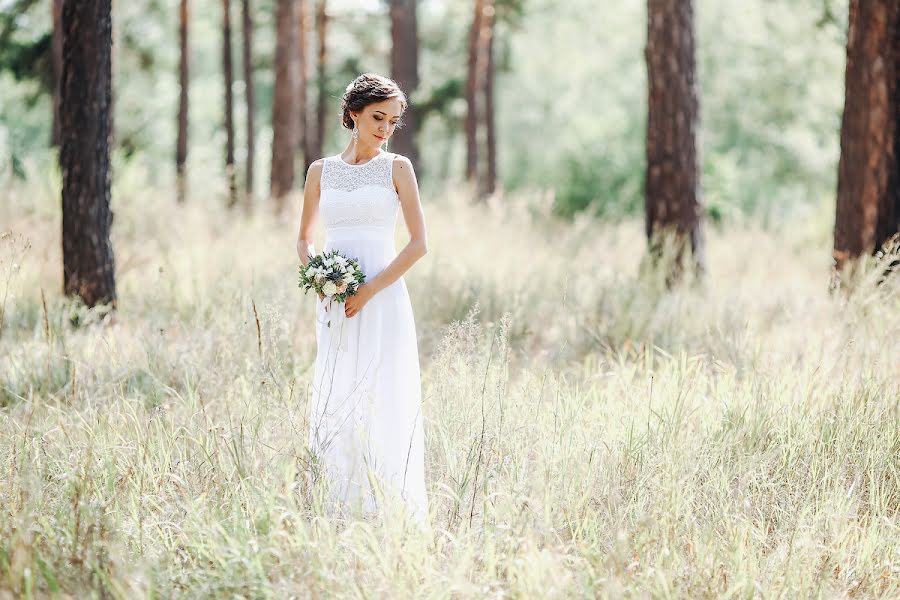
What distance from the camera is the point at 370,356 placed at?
4.04 metres

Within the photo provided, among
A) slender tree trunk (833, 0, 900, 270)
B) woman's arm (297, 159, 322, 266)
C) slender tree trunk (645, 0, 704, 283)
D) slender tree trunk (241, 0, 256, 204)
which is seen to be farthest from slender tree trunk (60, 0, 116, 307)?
slender tree trunk (241, 0, 256, 204)

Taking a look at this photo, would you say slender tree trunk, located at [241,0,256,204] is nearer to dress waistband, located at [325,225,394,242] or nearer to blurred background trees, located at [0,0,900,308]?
blurred background trees, located at [0,0,900,308]

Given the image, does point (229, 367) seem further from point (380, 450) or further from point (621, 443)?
point (621, 443)

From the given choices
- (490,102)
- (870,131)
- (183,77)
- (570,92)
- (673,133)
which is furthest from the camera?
(570,92)

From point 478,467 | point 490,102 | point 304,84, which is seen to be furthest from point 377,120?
point 490,102

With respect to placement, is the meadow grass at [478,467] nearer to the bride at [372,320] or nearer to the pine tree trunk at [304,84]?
the bride at [372,320]

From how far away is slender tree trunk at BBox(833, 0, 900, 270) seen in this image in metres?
7.42

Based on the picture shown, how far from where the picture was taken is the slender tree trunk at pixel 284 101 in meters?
14.2

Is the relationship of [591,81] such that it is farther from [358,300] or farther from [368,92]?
[358,300]

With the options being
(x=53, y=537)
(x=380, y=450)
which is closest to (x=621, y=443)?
(x=380, y=450)

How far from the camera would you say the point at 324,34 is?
2341 centimetres

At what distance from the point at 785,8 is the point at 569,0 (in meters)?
6.73

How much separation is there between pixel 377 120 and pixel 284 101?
10.9m

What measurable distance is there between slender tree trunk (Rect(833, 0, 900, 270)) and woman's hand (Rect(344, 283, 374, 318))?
5.01 meters
